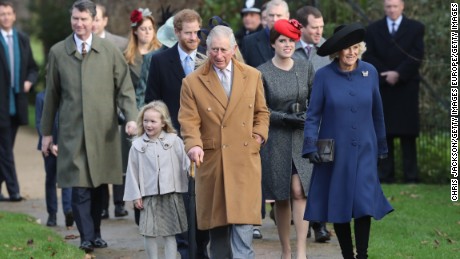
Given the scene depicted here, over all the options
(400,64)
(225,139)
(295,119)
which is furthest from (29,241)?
(400,64)

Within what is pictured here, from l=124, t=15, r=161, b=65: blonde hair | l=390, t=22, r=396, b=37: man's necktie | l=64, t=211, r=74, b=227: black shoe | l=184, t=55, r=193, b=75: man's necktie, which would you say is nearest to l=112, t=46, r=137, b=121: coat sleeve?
l=184, t=55, r=193, b=75: man's necktie

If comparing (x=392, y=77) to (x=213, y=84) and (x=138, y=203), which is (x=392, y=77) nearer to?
(x=138, y=203)

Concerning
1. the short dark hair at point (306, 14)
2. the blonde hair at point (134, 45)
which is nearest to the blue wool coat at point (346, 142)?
the short dark hair at point (306, 14)

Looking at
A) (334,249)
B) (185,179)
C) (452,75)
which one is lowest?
(334,249)

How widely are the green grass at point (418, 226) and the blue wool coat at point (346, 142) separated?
109cm

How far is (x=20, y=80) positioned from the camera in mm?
16328

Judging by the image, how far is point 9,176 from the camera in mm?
15844

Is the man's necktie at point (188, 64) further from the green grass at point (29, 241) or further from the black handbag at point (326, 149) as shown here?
the green grass at point (29, 241)

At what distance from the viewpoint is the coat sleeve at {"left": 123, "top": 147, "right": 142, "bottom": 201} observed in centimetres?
991

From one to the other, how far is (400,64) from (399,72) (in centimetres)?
11

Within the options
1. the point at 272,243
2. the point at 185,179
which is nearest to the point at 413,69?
the point at 272,243

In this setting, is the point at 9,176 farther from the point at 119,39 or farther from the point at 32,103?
the point at 32,103

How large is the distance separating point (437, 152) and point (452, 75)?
1.83 metres

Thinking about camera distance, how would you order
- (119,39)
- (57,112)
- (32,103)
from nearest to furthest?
(57,112)
(119,39)
(32,103)
